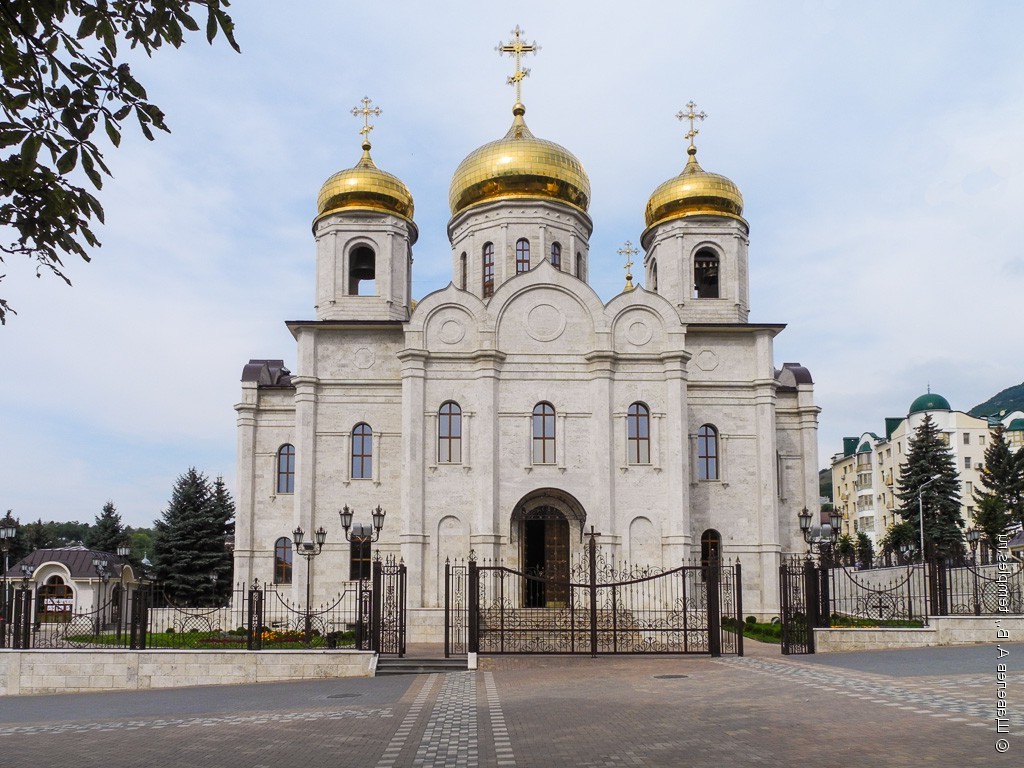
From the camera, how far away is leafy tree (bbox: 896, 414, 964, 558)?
151 ft

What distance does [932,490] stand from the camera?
4738cm

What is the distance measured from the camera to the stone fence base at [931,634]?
19.6m

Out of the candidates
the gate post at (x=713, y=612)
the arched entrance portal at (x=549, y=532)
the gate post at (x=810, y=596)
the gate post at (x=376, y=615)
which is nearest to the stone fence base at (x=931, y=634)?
the gate post at (x=810, y=596)

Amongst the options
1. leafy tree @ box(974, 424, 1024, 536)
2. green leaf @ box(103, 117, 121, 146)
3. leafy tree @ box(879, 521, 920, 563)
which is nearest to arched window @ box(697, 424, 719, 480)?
leafy tree @ box(974, 424, 1024, 536)

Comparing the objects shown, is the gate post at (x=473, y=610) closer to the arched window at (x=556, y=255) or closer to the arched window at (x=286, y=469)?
the arched window at (x=286, y=469)

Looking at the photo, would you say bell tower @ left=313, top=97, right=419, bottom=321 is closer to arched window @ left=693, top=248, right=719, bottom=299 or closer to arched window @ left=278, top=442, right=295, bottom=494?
arched window @ left=278, top=442, right=295, bottom=494

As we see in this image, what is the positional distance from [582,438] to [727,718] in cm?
1831

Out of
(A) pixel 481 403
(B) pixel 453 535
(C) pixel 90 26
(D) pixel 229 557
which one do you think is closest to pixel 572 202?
(A) pixel 481 403

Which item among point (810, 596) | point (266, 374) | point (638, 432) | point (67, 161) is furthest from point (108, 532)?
point (67, 161)

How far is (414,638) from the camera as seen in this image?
26516 mm

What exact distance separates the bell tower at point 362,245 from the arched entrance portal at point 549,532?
25.7 feet

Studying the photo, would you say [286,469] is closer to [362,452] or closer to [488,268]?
[362,452]

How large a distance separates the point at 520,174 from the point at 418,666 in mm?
19065

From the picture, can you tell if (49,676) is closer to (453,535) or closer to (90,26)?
(453,535)
